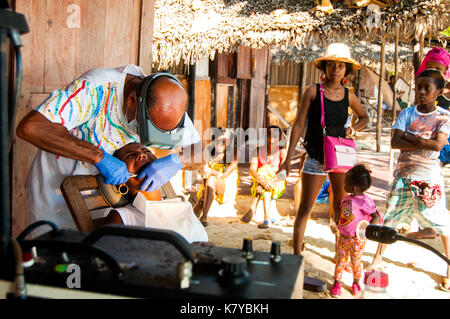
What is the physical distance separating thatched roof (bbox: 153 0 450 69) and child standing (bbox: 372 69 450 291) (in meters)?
2.77

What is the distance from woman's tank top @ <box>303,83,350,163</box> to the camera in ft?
12.4

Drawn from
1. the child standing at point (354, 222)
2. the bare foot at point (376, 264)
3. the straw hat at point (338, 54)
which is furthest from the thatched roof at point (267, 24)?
the bare foot at point (376, 264)

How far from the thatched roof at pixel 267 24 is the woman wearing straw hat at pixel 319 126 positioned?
2.80 meters

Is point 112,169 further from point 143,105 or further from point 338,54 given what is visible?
point 338,54

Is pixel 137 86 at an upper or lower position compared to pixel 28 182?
upper

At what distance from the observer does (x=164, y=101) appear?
1.94 meters

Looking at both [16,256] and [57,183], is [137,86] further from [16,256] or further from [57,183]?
[16,256]

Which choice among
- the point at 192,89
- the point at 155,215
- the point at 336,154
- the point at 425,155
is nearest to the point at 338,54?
the point at 336,154

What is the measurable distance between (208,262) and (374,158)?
1025 centimetres

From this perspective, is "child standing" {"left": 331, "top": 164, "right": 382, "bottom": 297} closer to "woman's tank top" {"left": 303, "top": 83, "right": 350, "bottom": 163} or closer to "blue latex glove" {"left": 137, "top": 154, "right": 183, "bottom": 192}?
"woman's tank top" {"left": 303, "top": 83, "right": 350, "bottom": 163}

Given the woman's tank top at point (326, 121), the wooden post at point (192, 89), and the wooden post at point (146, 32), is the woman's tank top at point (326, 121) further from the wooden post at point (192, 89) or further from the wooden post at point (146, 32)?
the wooden post at point (192, 89)

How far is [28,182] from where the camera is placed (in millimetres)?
2166
